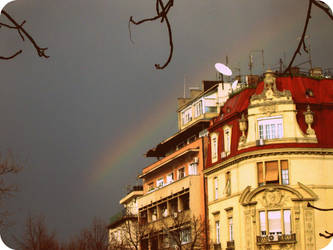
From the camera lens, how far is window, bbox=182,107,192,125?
4399 centimetres

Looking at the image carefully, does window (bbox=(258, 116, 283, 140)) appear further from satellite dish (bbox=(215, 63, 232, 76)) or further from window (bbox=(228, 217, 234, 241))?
satellite dish (bbox=(215, 63, 232, 76))

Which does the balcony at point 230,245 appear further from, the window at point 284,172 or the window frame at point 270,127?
the window frame at point 270,127

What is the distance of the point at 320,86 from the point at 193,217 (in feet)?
27.2

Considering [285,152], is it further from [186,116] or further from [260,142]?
[186,116]

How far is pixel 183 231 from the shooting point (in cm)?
3794

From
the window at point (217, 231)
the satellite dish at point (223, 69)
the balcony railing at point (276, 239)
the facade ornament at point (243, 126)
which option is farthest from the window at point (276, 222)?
the satellite dish at point (223, 69)

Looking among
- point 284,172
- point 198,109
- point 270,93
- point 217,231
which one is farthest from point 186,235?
point 198,109

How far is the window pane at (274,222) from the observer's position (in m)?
33.4

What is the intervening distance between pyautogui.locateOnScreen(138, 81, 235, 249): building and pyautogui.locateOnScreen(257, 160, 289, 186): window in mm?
3874

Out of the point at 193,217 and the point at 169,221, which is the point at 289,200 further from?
the point at 169,221

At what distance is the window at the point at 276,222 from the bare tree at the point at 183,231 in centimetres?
305

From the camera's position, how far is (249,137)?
1380 inches

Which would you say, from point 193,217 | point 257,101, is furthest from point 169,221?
point 257,101

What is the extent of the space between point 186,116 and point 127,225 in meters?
6.89
